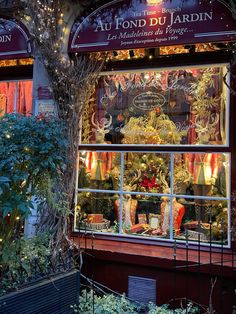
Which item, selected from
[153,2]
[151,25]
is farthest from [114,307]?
[153,2]

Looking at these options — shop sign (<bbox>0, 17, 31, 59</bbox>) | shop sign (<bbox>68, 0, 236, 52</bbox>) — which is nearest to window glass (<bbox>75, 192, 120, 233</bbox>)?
shop sign (<bbox>68, 0, 236, 52</bbox>)

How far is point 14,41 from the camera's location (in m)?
6.19

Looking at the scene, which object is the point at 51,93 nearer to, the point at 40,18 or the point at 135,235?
the point at 40,18

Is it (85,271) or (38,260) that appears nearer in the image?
(38,260)

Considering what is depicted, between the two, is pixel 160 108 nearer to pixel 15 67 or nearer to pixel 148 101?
pixel 148 101

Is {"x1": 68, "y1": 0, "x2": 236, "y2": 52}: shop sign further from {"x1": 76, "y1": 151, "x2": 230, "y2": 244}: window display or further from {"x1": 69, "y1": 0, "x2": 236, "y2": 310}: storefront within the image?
{"x1": 76, "y1": 151, "x2": 230, "y2": 244}: window display

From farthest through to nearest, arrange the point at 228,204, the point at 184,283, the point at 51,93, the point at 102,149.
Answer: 1. the point at 102,149
2. the point at 51,93
3. the point at 228,204
4. the point at 184,283

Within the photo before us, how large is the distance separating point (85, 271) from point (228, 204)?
2.17 m

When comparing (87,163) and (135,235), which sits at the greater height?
(87,163)

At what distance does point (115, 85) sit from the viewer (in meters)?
6.25

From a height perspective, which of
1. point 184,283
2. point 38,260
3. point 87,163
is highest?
point 87,163

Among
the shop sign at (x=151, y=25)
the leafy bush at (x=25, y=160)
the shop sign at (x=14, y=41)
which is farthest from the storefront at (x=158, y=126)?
the leafy bush at (x=25, y=160)

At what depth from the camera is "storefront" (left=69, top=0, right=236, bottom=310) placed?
203 inches

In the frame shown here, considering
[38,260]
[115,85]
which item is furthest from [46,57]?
[38,260]
